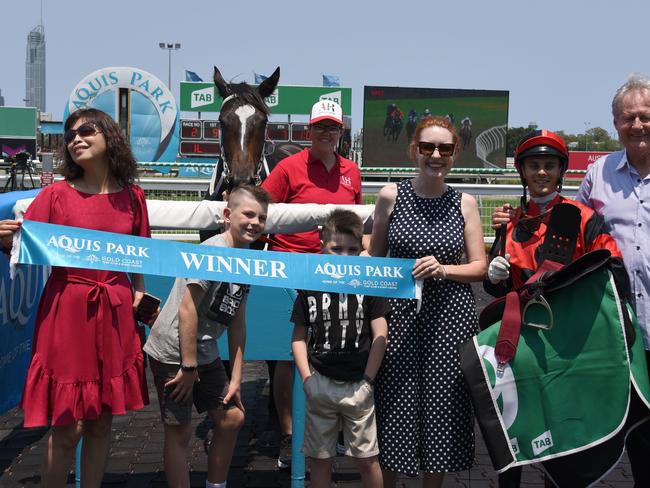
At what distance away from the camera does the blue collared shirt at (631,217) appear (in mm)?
3453

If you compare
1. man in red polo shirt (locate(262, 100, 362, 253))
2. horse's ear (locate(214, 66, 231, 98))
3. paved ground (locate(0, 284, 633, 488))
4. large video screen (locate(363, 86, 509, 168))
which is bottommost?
paved ground (locate(0, 284, 633, 488))

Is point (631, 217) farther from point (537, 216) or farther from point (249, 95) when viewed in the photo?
point (249, 95)

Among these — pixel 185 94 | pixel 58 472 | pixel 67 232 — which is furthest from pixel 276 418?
pixel 185 94

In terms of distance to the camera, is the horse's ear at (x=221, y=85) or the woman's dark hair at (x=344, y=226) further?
the horse's ear at (x=221, y=85)

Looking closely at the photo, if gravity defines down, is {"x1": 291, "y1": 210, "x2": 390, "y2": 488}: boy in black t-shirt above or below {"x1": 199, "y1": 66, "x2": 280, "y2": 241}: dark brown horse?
below

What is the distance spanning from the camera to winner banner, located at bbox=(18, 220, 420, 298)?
341cm

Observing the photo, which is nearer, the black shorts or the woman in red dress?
the woman in red dress

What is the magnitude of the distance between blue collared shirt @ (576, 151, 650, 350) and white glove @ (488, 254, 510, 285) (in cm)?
58

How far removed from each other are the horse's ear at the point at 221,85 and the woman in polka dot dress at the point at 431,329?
11.5 feet

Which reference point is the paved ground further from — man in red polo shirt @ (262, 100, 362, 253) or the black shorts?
man in red polo shirt @ (262, 100, 362, 253)

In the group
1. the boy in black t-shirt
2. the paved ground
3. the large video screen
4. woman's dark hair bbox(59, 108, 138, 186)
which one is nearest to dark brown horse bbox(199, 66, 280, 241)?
the paved ground

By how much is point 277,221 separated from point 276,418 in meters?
2.09

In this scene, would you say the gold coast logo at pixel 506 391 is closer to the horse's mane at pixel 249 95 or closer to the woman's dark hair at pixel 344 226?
the woman's dark hair at pixel 344 226

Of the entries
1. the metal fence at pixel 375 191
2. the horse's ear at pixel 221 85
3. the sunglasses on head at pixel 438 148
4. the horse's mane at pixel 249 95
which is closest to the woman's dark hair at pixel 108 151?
the sunglasses on head at pixel 438 148
